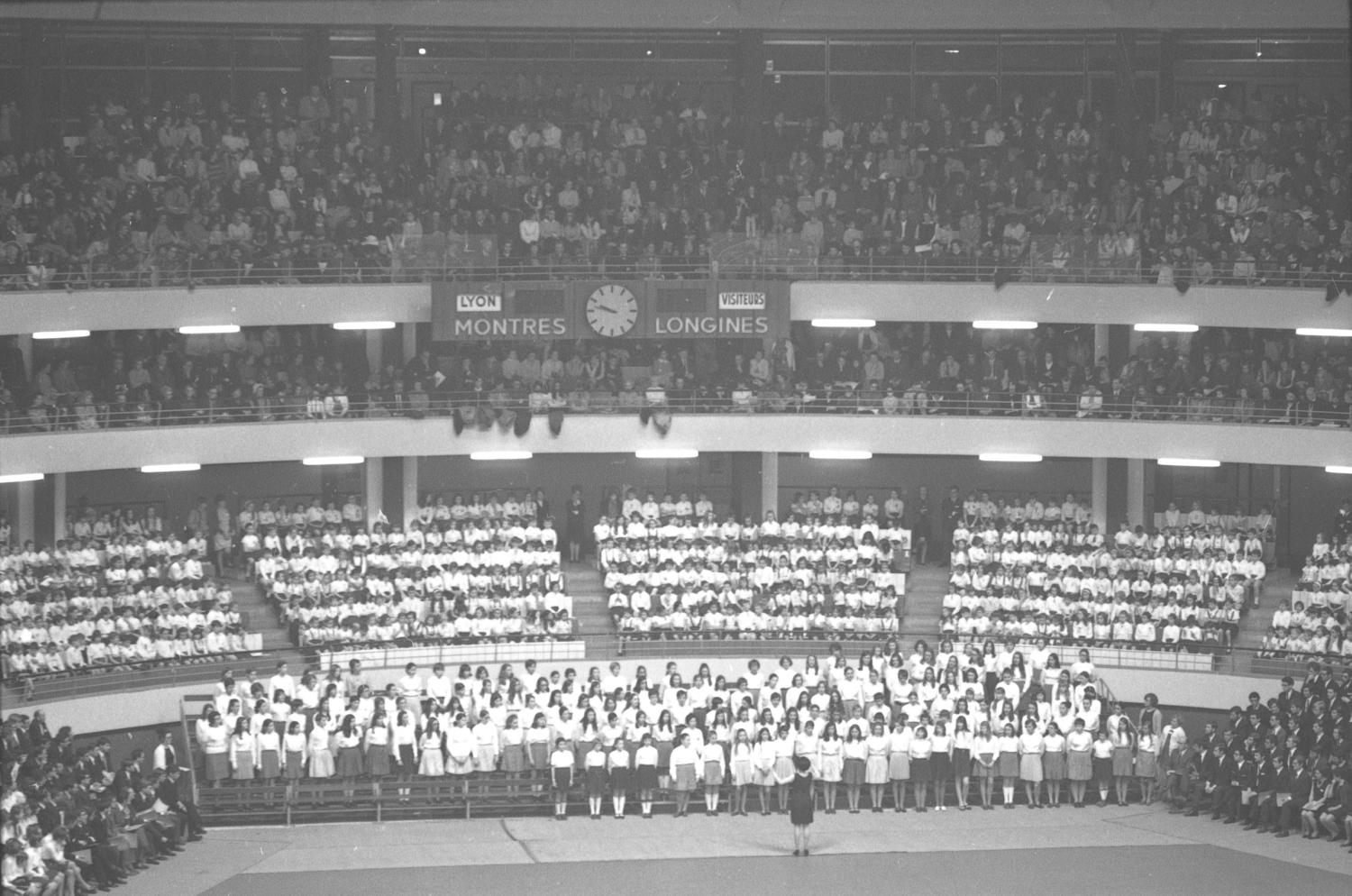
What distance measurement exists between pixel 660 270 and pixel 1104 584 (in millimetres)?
10652

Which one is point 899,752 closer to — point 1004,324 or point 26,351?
point 1004,324

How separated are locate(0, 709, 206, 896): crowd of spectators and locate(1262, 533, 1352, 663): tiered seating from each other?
684 inches

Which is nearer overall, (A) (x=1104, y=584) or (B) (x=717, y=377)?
(A) (x=1104, y=584)

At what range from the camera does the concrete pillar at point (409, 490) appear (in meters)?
35.5

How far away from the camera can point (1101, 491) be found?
120ft

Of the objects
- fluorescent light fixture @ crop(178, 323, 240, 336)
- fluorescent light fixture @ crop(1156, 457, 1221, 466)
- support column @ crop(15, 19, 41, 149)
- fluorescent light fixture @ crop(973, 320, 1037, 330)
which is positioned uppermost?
support column @ crop(15, 19, 41, 149)

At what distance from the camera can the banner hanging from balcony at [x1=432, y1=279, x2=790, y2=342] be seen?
34.9 m

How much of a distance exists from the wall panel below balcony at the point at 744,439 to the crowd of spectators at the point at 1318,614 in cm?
246

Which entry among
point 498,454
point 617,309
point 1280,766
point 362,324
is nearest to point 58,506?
point 362,324

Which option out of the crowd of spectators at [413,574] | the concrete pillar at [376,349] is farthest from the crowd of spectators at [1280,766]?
the concrete pillar at [376,349]

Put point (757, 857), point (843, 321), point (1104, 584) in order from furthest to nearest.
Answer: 1. point (843, 321)
2. point (1104, 584)
3. point (757, 857)

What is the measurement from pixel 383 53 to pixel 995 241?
1360cm

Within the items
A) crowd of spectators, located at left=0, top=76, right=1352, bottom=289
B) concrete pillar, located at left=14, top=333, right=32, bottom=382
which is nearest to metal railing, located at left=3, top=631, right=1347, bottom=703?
concrete pillar, located at left=14, top=333, right=32, bottom=382

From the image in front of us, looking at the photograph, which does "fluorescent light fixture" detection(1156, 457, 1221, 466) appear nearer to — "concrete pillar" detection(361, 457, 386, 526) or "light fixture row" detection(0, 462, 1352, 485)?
"light fixture row" detection(0, 462, 1352, 485)
